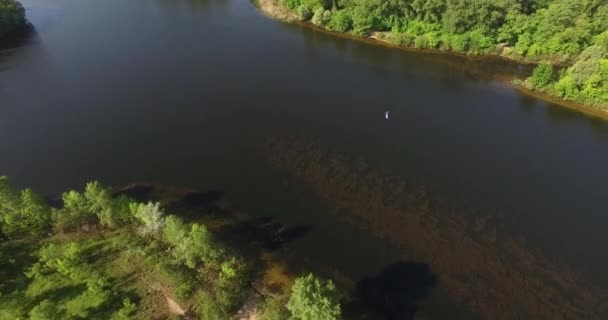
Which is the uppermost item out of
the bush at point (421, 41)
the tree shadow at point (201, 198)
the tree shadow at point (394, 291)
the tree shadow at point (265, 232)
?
the bush at point (421, 41)

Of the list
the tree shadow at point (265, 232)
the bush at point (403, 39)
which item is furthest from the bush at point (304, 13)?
the tree shadow at point (265, 232)

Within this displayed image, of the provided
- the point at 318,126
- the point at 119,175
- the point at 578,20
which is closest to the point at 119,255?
the point at 119,175

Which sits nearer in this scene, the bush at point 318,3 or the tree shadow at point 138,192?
the tree shadow at point 138,192

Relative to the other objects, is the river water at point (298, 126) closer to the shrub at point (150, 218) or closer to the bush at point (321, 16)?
the bush at point (321, 16)

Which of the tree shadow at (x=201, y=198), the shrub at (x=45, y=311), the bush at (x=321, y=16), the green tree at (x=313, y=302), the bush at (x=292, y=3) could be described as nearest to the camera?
the green tree at (x=313, y=302)

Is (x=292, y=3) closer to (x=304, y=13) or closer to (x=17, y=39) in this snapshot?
(x=304, y=13)

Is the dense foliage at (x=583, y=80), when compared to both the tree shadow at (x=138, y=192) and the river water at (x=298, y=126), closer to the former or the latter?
the river water at (x=298, y=126)

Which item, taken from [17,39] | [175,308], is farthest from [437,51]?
[17,39]

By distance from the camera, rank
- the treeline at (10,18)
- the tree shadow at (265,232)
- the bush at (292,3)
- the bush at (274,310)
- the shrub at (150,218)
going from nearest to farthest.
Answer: the bush at (274,310) < the shrub at (150,218) < the tree shadow at (265,232) < the treeline at (10,18) < the bush at (292,3)

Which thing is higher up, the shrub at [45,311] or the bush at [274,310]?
the shrub at [45,311]

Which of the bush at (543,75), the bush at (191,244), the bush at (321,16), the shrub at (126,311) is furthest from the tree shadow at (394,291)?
the bush at (321,16)
